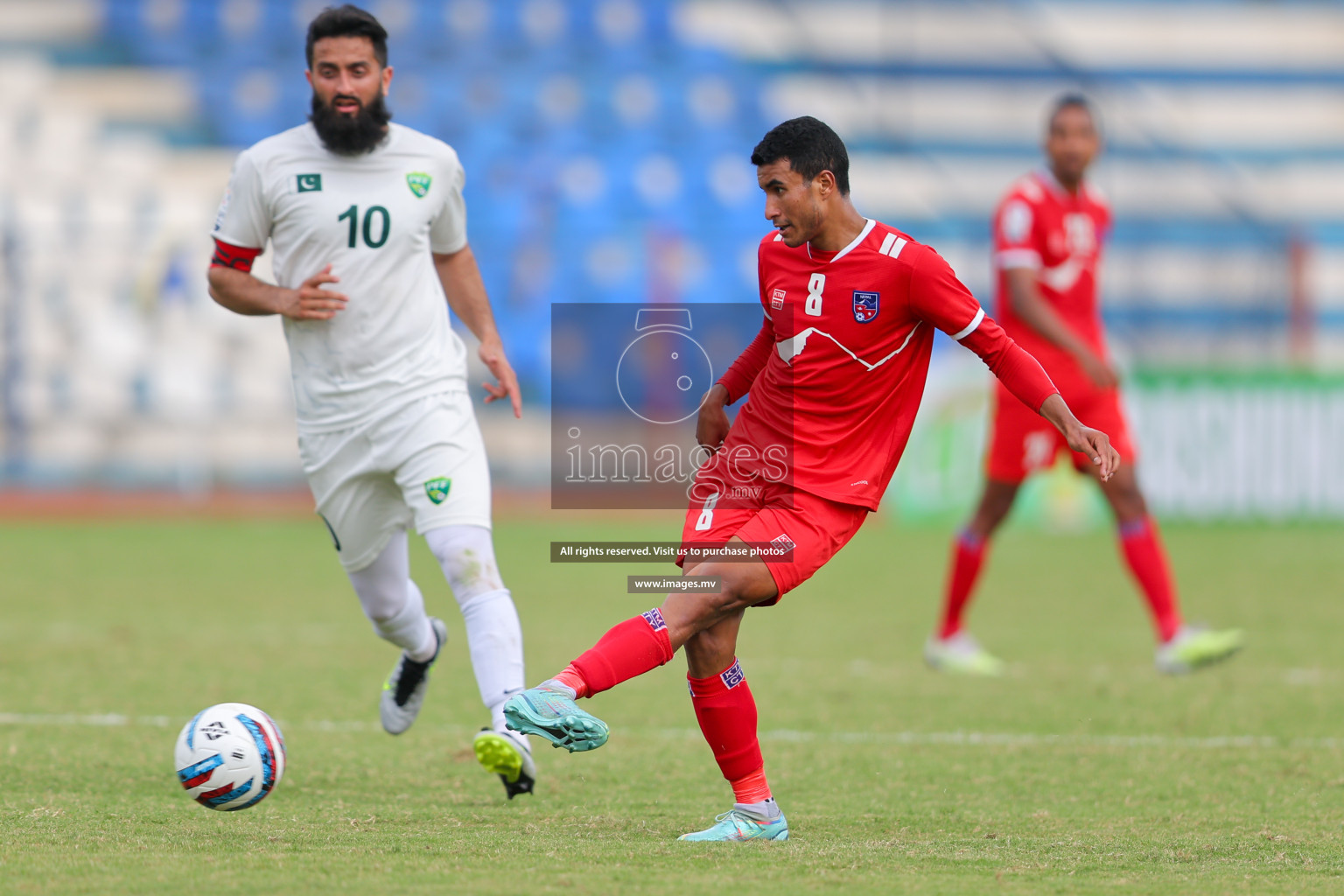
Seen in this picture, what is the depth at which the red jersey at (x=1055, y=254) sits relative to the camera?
7.68 metres

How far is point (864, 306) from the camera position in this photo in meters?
4.36

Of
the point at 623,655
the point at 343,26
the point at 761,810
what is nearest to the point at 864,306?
the point at 623,655

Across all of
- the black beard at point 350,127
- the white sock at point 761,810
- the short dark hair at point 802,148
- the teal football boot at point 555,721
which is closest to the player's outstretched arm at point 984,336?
the short dark hair at point 802,148

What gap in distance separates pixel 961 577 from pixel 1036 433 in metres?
0.79

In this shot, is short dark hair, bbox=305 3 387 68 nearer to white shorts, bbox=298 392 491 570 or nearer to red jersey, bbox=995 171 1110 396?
white shorts, bbox=298 392 491 570

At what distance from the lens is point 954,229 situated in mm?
20812

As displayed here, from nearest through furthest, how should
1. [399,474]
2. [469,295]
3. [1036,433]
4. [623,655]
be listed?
1. [623,655]
2. [399,474]
3. [469,295]
4. [1036,433]

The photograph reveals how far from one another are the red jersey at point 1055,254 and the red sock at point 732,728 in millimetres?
3724

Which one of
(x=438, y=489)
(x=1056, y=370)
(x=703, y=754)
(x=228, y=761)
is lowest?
(x=703, y=754)

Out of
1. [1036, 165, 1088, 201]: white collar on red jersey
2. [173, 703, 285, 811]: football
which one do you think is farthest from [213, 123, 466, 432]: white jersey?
[1036, 165, 1088, 201]: white collar on red jersey

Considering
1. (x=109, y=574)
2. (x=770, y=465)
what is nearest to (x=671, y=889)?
(x=770, y=465)

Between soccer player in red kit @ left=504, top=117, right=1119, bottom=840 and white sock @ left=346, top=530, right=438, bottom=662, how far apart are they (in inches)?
51.1

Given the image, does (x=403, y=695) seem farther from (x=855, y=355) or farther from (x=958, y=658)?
(x=958, y=658)

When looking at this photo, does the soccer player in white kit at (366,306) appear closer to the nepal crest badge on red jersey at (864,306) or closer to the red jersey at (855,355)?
the red jersey at (855,355)
